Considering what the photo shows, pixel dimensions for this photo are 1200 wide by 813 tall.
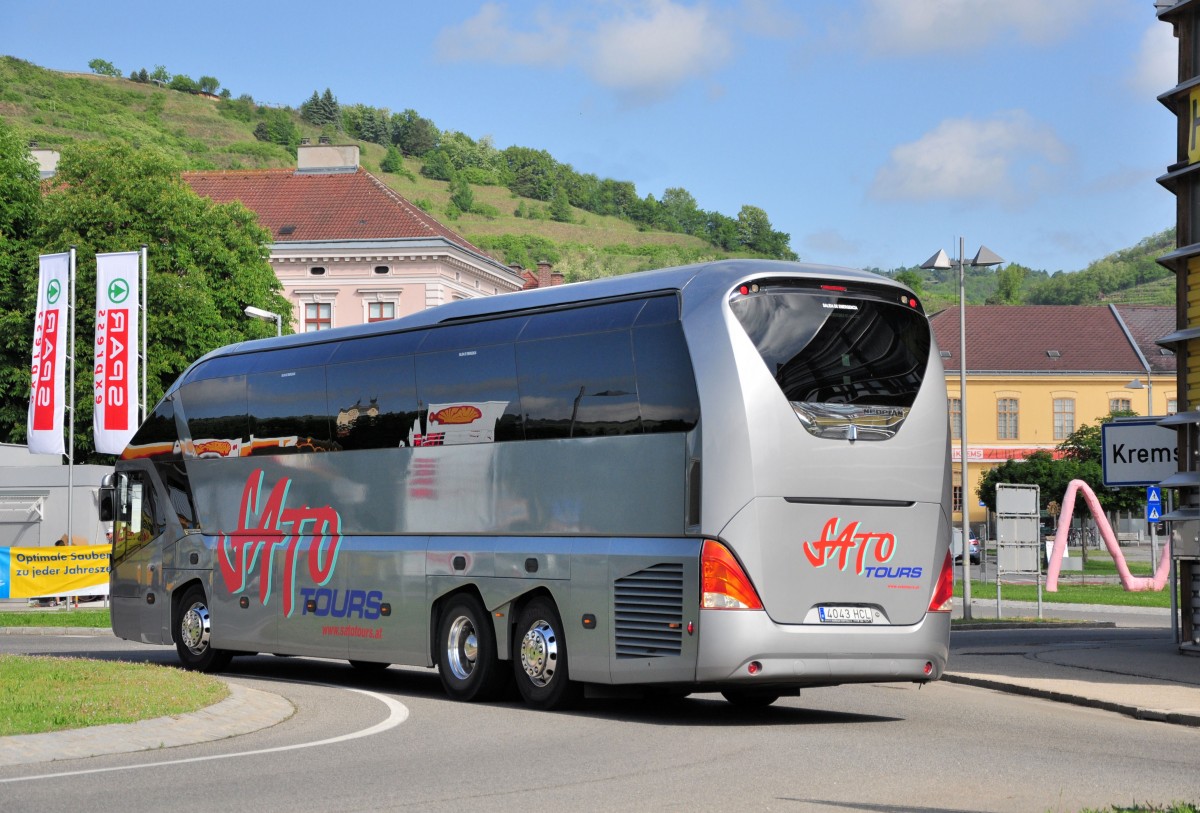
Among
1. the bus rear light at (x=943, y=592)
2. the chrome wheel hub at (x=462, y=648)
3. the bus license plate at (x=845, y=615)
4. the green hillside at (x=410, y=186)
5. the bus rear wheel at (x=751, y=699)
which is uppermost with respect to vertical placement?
the green hillside at (x=410, y=186)

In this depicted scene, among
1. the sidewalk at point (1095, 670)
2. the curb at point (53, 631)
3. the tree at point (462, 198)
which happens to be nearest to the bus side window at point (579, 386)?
the sidewalk at point (1095, 670)

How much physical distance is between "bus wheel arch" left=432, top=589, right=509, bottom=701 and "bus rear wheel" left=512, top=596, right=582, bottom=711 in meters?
0.37

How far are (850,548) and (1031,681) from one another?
570 centimetres

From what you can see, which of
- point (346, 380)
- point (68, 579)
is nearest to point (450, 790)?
point (346, 380)

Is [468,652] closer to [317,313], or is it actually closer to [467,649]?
[467,649]

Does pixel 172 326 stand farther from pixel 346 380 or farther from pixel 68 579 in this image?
pixel 346 380

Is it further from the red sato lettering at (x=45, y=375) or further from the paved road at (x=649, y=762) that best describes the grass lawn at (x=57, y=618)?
the paved road at (x=649, y=762)

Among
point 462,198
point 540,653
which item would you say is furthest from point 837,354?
point 462,198

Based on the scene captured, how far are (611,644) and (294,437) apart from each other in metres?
6.19

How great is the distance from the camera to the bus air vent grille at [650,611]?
1407 centimetres

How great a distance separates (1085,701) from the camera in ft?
55.8

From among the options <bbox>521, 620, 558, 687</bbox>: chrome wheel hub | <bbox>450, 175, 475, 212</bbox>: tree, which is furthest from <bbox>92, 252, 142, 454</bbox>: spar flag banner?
<bbox>450, 175, 475, 212</bbox>: tree

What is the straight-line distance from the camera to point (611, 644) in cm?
1459

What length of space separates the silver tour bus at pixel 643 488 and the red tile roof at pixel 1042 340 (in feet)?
275
